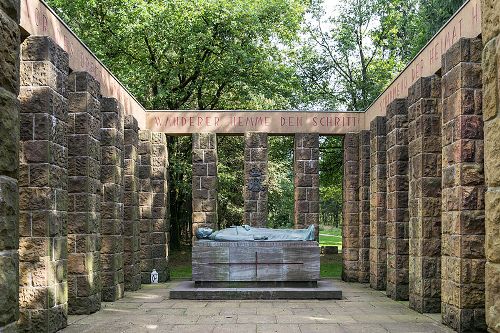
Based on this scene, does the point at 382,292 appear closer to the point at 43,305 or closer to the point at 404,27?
the point at 43,305

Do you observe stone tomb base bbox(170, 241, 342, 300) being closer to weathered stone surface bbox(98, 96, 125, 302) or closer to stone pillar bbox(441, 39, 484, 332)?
weathered stone surface bbox(98, 96, 125, 302)

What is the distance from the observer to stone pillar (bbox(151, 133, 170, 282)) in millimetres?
12172

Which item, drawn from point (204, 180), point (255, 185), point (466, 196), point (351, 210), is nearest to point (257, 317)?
point (466, 196)

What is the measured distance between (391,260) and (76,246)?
5.03 meters

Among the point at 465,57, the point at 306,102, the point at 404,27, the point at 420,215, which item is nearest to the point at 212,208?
the point at 420,215

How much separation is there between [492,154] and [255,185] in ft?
32.3

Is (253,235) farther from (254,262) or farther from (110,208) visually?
(110,208)

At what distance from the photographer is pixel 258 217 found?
1202 cm

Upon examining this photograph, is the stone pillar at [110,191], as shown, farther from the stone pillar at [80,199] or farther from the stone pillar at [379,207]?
the stone pillar at [379,207]

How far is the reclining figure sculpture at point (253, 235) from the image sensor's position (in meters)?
9.67

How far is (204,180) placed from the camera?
39.7 feet

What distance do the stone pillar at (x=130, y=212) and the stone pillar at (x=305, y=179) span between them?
3.40 m

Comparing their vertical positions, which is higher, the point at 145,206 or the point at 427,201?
the point at 427,201

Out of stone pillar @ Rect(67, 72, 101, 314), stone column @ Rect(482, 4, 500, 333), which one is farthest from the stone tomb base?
stone column @ Rect(482, 4, 500, 333)
